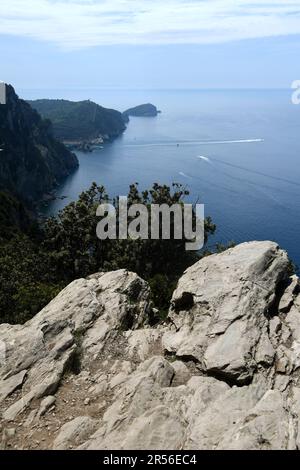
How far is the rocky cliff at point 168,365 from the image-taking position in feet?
51.9

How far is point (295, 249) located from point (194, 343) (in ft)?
333

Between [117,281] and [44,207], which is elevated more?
[117,281]

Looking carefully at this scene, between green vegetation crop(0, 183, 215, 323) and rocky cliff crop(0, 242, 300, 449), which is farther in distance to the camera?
green vegetation crop(0, 183, 215, 323)

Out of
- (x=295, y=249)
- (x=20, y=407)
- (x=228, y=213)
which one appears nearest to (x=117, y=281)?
(x=20, y=407)

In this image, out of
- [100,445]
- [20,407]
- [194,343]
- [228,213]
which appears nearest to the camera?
[100,445]

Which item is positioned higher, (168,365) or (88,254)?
(168,365)

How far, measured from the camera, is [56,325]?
886 inches

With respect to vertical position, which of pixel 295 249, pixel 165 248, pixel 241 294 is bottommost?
pixel 295 249

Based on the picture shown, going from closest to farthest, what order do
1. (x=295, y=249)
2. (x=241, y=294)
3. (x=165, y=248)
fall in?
(x=241, y=294) → (x=165, y=248) → (x=295, y=249)

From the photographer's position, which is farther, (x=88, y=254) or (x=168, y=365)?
(x=88, y=254)

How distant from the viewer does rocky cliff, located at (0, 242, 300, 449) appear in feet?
51.9

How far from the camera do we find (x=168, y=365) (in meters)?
20.1

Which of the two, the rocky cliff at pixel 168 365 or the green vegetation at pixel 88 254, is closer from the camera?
the rocky cliff at pixel 168 365

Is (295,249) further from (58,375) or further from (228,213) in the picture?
(58,375)
